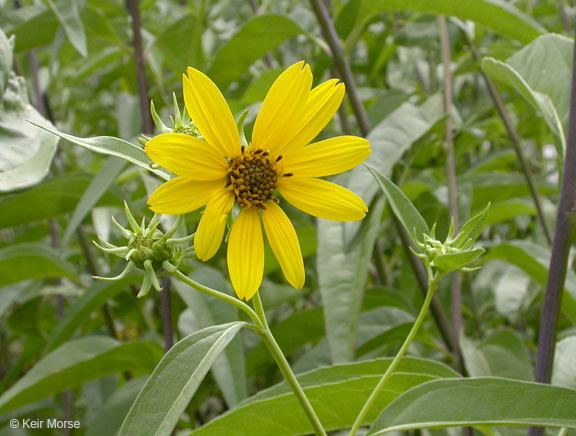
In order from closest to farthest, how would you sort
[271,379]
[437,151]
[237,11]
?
[437,151], [271,379], [237,11]

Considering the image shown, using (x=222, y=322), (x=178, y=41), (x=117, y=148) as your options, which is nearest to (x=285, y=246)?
(x=117, y=148)

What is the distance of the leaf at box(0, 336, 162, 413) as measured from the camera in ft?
3.30

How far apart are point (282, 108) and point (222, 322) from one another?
15.7 inches

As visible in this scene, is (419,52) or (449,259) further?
(419,52)

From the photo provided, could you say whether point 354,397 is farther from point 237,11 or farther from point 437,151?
point 237,11

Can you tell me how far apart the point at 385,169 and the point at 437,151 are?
339 millimetres

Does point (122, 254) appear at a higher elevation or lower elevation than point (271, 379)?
higher

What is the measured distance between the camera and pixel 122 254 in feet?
1.77

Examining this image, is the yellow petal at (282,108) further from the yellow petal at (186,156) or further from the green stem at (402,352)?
the green stem at (402,352)

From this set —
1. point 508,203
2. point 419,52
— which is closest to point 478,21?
point 508,203

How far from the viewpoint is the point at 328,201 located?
576mm

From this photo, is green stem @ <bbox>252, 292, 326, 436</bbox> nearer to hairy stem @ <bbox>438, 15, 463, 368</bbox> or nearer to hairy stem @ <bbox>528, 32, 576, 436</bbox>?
hairy stem @ <bbox>528, 32, 576, 436</bbox>

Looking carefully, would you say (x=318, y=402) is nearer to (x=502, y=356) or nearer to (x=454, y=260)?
(x=454, y=260)

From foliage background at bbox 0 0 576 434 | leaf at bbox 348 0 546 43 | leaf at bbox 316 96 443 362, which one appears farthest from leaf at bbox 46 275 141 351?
leaf at bbox 348 0 546 43
